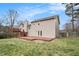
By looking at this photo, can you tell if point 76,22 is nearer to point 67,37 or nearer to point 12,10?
point 67,37

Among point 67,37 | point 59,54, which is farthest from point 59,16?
point 59,54

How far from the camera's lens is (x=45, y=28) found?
2.04 meters

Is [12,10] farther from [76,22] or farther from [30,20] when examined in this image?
[76,22]

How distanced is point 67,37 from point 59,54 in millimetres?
183

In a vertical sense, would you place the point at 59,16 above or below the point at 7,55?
above

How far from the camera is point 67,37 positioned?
2.04 meters

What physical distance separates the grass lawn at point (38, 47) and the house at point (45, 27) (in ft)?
0.26

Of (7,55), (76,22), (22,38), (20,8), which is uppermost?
(20,8)

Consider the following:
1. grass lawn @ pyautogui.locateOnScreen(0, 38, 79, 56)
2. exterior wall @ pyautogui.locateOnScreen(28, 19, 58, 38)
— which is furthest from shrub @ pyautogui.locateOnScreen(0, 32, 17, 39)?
exterior wall @ pyautogui.locateOnScreen(28, 19, 58, 38)

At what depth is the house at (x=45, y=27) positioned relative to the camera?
79.9 inches

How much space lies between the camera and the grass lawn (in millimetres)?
2012

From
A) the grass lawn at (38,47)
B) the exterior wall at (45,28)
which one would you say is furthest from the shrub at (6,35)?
the exterior wall at (45,28)

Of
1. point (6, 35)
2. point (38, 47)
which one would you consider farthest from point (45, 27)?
point (6, 35)

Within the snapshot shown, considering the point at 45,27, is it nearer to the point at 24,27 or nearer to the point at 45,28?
the point at 45,28
